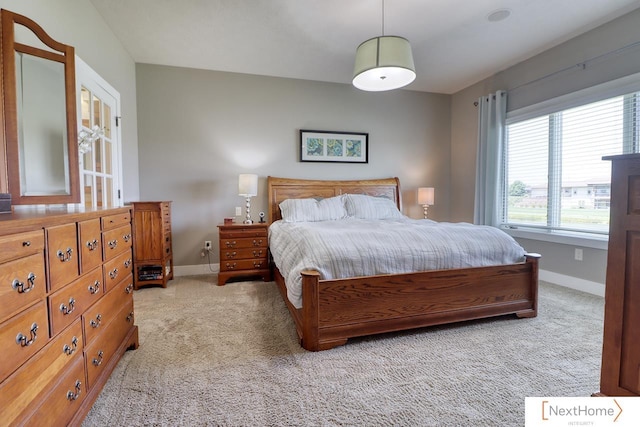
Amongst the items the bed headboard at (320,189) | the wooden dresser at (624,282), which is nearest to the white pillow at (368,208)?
the bed headboard at (320,189)

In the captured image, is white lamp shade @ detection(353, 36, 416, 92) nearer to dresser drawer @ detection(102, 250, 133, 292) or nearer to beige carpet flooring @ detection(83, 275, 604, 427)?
beige carpet flooring @ detection(83, 275, 604, 427)

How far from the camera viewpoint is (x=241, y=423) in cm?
128

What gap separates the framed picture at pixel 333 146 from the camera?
4160 millimetres

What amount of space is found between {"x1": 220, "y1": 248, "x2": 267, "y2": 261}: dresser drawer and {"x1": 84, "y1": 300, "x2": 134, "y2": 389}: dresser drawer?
1532mm

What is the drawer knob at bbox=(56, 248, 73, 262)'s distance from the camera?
3.50ft

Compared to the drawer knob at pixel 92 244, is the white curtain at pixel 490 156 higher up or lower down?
higher up

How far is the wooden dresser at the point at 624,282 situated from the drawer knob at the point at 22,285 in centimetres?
205

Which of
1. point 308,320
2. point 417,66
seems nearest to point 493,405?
point 308,320

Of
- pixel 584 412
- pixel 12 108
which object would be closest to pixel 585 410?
pixel 584 412

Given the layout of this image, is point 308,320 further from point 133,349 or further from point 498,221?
point 498,221

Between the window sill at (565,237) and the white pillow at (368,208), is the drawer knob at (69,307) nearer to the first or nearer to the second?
the white pillow at (368,208)

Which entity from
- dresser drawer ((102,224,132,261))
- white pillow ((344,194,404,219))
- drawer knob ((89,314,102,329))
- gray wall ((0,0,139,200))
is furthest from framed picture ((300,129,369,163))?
drawer knob ((89,314,102,329))

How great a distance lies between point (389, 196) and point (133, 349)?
3.62 meters

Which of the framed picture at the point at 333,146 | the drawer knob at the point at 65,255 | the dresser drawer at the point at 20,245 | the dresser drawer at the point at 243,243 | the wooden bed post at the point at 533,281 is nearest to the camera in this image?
the dresser drawer at the point at 20,245
